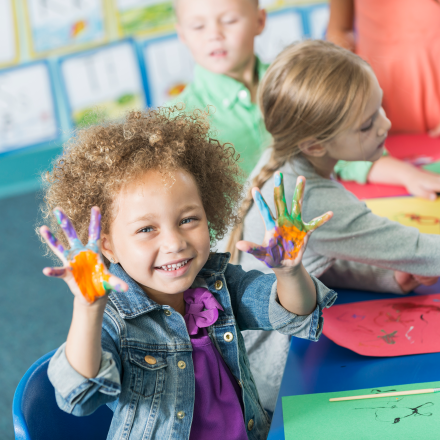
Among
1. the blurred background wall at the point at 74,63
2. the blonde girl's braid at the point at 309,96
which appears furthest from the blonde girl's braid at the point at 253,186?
the blurred background wall at the point at 74,63

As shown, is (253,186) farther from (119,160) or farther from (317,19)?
(317,19)

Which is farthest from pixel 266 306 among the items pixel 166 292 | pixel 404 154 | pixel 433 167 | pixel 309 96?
pixel 404 154

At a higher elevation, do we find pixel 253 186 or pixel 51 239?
pixel 51 239

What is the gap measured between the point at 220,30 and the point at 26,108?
212cm

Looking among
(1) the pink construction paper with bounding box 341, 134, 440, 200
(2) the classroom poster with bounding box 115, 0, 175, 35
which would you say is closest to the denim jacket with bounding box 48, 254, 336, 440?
(1) the pink construction paper with bounding box 341, 134, 440, 200

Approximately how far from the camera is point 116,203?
74 centimetres

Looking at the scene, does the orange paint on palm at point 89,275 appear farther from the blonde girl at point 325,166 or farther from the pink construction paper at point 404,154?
the pink construction paper at point 404,154

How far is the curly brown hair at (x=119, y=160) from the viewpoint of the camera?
738mm

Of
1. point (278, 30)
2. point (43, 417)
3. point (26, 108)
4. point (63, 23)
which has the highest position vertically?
point (63, 23)

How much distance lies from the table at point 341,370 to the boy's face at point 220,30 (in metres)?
0.94

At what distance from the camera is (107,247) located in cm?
78

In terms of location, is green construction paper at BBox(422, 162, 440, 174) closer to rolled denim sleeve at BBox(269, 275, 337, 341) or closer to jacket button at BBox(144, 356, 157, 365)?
rolled denim sleeve at BBox(269, 275, 337, 341)

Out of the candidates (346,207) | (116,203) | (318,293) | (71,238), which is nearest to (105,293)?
(71,238)

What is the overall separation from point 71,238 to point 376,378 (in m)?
0.49
